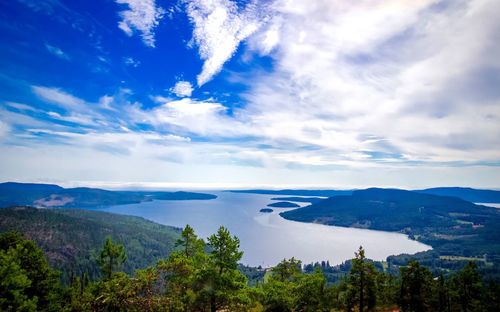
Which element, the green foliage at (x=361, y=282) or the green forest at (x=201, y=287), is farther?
the green foliage at (x=361, y=282)

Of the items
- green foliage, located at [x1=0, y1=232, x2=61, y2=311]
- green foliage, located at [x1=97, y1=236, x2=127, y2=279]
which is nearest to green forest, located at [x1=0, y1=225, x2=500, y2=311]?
green foliage, located at [x1=0, y1=232, x2=61, y2=311]

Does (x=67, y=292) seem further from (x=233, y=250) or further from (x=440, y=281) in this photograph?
(x=440, y=281)

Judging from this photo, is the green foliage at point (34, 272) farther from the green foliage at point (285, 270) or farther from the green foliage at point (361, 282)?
the green foliage at point (361, 282)

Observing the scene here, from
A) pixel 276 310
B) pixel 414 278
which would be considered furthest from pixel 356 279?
pixel 276 310

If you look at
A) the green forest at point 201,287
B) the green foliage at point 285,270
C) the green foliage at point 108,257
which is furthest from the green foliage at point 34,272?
the green foliage at point 285,270

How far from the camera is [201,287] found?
23.3m

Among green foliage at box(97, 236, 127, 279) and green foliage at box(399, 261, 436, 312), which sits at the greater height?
green foliage at box(97, 236, 127, 279)

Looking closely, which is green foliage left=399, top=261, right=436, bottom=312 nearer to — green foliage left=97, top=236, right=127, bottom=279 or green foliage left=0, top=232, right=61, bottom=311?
green foliage left=97, top=236, right=127, bottom=279

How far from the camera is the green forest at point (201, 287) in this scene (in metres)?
15.6

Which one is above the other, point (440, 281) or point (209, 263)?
point (209, 263)

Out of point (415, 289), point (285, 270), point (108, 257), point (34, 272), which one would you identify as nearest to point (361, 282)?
point (415, 289)

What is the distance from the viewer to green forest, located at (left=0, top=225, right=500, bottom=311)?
51.2 feet

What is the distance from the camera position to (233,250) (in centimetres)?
2395

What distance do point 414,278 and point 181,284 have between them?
3268 centimetres
